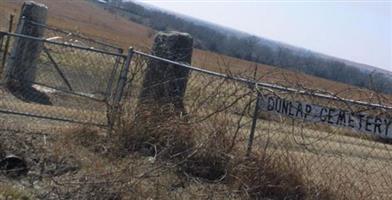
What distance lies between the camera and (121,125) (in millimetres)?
7863

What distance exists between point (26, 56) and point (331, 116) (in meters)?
8.45

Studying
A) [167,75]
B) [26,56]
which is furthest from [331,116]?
[26,56]

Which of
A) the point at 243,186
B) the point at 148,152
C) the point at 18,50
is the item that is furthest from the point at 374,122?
the point at 18,50

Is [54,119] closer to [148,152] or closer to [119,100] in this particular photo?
[119,100]

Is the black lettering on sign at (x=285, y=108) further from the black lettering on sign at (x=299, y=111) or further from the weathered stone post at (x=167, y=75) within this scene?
the weathered stone post at (x=167, y=75)

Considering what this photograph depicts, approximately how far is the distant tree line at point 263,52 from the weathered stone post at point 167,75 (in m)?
1.03

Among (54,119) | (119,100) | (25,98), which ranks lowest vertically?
(25,98)

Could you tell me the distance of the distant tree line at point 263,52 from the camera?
26.7 feet

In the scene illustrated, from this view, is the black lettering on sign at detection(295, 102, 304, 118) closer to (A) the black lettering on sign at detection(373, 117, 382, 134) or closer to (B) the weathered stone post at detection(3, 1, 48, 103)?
(A) the black lettering on sign at detection(373, 117, 382, 134)

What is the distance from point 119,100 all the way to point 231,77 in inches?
63.7

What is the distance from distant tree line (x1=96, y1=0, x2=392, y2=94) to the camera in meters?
8.13

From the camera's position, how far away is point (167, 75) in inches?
352

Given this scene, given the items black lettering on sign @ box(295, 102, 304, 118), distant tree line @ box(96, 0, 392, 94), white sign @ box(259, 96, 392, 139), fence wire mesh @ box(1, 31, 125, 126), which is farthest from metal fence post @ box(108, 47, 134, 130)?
black lettering on sign @ box(295, 102, 304, 118)

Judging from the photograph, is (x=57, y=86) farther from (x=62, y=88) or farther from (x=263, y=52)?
(x=263, y=52)
